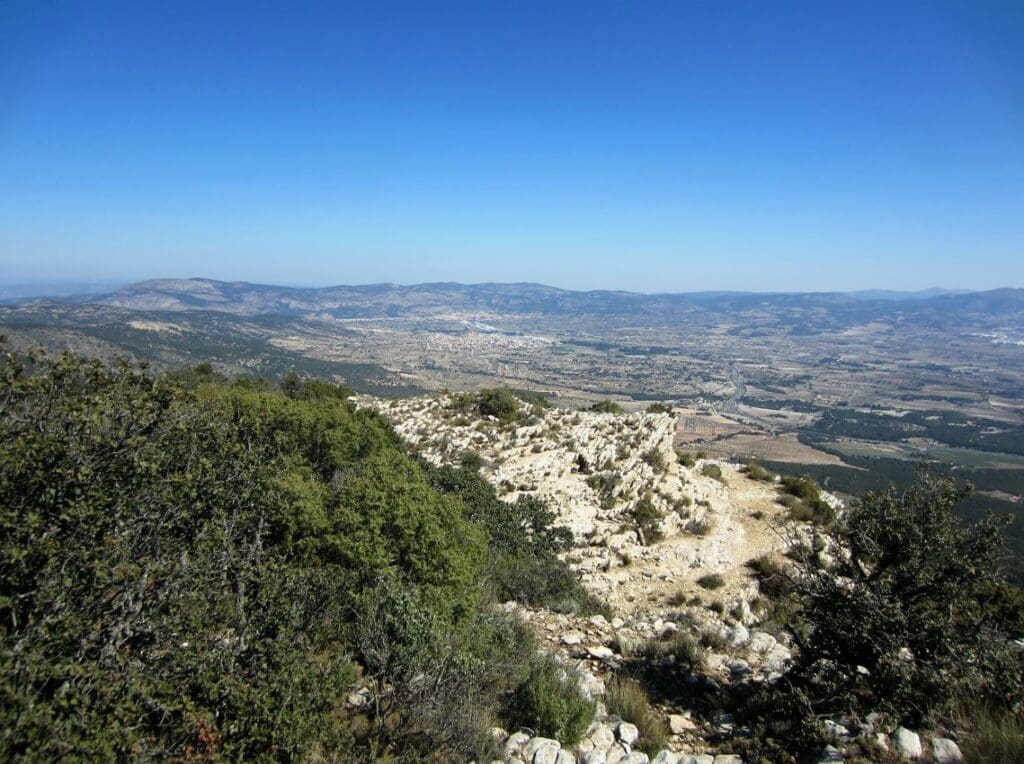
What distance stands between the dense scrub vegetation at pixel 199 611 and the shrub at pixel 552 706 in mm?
56

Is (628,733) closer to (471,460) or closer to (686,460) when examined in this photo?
(471,460)

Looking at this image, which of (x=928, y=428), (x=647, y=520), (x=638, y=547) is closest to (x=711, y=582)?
(x=638, y=547)

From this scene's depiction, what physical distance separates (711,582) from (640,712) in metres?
9.24

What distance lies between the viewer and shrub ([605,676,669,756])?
743 cm

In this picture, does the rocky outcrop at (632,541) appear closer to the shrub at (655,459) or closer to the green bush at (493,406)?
the shrub at (655,459)

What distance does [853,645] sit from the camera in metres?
7.28

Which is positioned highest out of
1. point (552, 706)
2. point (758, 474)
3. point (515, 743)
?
point (552, 706)

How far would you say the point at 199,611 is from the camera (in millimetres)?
6484

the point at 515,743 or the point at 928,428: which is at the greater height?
the point at 515,743

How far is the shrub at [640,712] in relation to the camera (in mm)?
7428

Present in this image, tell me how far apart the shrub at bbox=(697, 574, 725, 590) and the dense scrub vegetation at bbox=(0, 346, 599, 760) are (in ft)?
26.9

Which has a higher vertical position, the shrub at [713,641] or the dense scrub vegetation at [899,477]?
the shrub at [713,641]

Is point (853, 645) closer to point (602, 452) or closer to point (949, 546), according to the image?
point (949, 546)

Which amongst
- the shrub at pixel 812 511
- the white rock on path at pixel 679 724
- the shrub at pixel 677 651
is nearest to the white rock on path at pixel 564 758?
the white rock on path at pixel 679 724
